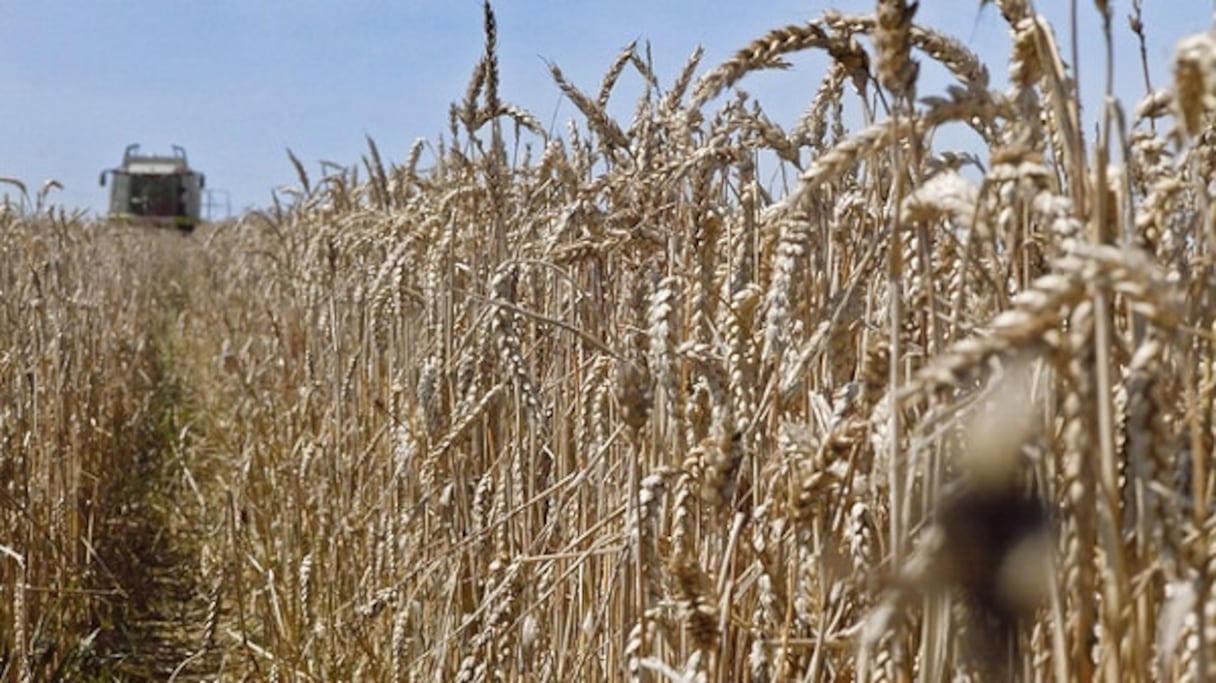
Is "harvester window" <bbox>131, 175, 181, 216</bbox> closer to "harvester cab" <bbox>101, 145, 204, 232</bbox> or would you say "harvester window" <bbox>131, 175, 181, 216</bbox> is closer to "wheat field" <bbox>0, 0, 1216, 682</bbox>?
"harvester cab" <bbox>101, 145, 204, 232</bbox>

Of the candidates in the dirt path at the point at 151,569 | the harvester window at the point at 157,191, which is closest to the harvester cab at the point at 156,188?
the harvester window at the point at 157,191

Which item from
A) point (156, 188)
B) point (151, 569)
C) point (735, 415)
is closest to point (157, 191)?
point (156, 188)

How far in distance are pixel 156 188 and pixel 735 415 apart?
23955 mm

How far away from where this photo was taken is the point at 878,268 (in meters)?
1.43

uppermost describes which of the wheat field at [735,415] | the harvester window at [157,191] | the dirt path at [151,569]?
the harvester window at [157,191]

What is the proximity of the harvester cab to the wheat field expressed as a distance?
2081 centimetres

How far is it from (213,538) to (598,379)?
7.86ft

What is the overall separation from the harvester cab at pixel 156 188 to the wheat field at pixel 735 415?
20.8 metres

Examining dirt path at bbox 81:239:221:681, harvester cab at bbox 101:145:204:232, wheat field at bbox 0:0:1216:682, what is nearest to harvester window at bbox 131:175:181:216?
harvester cab at bbox 101:145:204:232

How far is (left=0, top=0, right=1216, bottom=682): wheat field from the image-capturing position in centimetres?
77

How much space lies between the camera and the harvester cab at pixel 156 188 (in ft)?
77.2

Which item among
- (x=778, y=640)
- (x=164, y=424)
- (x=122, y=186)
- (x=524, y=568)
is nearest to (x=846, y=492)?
(x=778, y=640)

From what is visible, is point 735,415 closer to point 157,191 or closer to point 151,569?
point 151,569

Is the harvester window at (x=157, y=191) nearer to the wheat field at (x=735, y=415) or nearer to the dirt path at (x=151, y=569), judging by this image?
the dirt path at (x=151, y=569)
